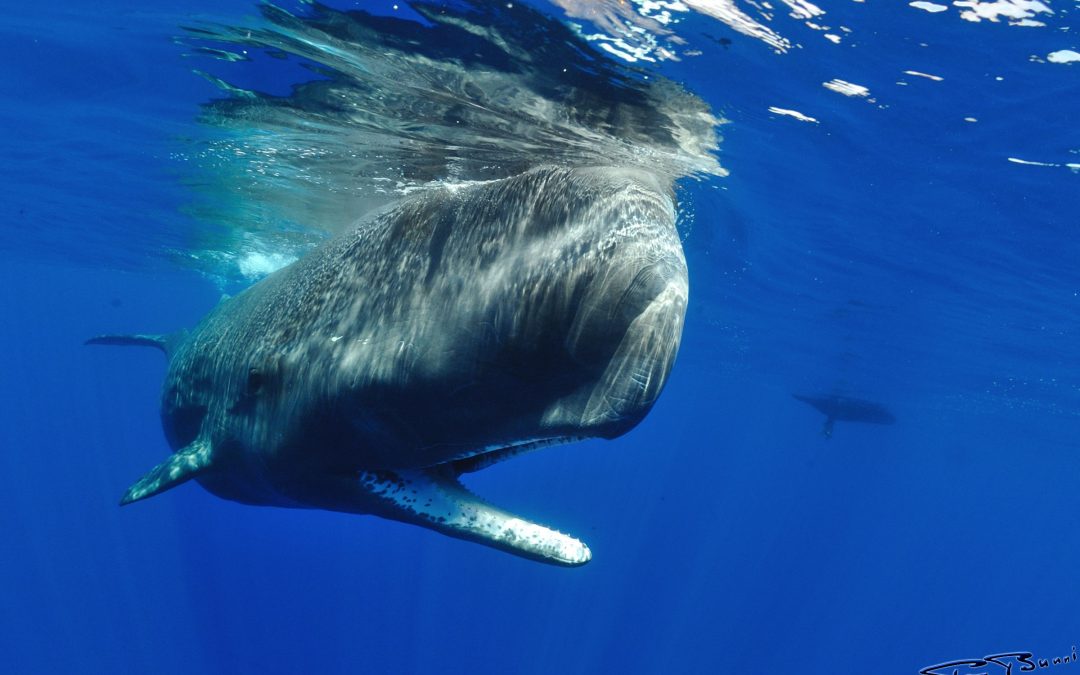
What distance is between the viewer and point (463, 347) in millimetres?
A: 3164

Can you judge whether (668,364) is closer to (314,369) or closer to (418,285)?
(418,285)

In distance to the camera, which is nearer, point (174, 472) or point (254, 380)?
point (254, 380)

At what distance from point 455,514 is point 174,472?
10.6 ft

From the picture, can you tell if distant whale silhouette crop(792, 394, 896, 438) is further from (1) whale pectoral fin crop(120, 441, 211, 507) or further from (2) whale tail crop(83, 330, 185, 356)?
(1) whale pectoral fin crop(120, 441, 211, 507)

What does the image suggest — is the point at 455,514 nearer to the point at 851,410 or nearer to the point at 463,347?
the point at 463,347

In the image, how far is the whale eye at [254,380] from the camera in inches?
193

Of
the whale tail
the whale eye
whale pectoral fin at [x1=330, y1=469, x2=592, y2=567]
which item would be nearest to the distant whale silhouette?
the whale tail

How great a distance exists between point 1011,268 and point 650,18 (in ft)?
42.3

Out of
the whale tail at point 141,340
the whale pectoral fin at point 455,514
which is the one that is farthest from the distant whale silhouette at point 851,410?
the whale pectoral fin at point 455,514

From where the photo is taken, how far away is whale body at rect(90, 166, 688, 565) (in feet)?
8.95

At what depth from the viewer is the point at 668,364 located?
8.59ft

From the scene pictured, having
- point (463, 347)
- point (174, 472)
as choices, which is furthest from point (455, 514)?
point (174, 472)

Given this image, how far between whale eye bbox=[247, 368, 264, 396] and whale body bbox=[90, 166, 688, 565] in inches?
0.6

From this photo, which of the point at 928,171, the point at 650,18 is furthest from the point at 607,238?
the point at 928,171
